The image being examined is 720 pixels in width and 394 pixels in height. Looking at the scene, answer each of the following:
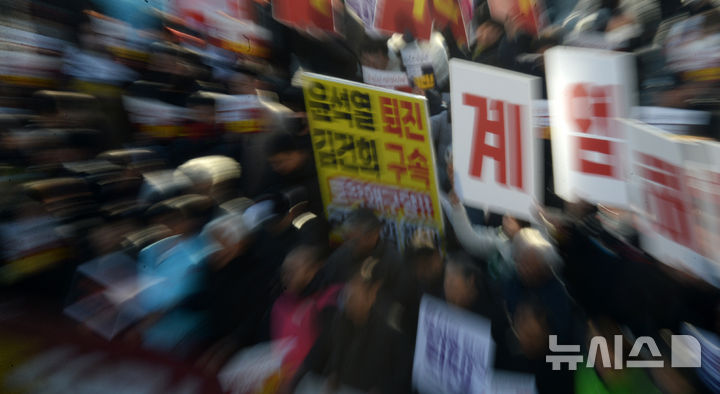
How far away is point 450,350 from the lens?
1912 millimetres

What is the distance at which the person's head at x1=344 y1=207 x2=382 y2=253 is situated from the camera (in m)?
2.28

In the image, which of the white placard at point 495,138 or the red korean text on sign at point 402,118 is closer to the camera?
the white placard at point 495,138

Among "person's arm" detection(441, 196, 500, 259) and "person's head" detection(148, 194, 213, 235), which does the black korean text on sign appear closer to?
"person's arm" detection(441, 196, 500, 259)

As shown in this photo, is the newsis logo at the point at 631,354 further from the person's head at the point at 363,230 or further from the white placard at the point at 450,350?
the person's head at the point at 363,230

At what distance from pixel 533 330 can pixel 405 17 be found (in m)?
1.42

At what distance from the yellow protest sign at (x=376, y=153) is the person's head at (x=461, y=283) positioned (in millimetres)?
370

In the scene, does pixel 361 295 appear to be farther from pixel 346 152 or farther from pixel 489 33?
pixel 489 33

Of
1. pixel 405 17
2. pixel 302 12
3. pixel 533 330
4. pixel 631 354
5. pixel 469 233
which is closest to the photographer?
pixel 631 354

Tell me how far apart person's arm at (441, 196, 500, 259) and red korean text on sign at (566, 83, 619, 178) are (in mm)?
451

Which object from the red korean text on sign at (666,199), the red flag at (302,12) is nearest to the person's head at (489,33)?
the red flag at (302,12)

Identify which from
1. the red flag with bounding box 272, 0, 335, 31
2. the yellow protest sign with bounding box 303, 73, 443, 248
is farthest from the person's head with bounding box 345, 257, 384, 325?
the red flag with bounding box 272, 0, 335, 31

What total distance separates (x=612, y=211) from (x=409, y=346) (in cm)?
80

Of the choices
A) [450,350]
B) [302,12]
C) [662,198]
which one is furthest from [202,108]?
[662,198]

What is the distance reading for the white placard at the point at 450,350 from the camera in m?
1.85
